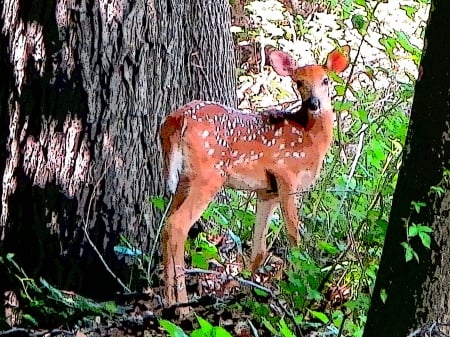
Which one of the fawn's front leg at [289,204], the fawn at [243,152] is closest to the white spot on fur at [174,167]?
the fawn at [243,152]

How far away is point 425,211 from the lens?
188 centimetres

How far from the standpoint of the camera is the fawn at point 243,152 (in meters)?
2.51

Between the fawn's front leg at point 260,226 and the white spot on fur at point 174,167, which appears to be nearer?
the white spot on fur at point 174,167

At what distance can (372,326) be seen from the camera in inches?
80.2

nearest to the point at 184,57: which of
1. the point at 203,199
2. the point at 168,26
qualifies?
the point at 168,26

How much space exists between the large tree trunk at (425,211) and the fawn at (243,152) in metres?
0.66

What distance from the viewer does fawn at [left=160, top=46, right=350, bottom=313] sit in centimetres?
251

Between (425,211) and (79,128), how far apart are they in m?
1.54

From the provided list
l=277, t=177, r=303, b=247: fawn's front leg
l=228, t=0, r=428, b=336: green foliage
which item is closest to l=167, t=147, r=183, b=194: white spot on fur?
l=277, t=177, r=303, b=247: fawn's front leg

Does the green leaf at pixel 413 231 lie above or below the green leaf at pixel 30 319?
above

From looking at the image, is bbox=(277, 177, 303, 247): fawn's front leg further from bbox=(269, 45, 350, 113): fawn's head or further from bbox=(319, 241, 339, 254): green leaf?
bbox=(269, 45, 350, 113): fawn's head

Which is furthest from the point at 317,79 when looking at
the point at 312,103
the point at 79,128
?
the point at 79,128

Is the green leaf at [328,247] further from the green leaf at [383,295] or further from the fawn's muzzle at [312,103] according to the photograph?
the green leaf at [383,295]

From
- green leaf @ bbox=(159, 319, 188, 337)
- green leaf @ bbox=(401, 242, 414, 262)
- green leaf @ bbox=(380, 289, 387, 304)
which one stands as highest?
green leaf @ bbox=(401, 242, 414, 262)
